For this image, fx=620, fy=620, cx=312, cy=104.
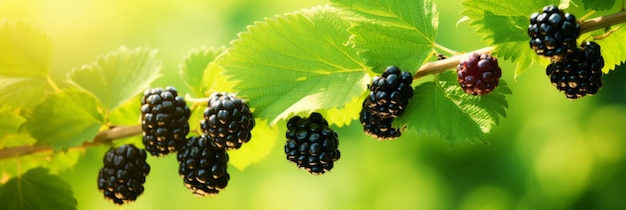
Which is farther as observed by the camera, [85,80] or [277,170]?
[277,170]

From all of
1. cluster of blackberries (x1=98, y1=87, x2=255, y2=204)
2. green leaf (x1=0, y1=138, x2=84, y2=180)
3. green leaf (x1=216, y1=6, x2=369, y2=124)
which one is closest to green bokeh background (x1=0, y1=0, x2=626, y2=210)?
green leaf (x1=0, y1=138, x2=84, y2=180)

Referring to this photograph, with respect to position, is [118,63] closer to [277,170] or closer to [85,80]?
[85,80]

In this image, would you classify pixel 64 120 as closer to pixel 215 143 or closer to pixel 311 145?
pixel 215 143

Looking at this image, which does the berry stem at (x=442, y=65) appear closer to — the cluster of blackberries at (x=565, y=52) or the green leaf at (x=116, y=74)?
the cluster of blackberries at (x=565, y=52)

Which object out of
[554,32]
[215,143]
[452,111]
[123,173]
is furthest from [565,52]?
[123,173]

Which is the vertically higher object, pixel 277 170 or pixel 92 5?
pixel 92 5

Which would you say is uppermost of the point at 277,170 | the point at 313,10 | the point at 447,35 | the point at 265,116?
the point at 447,35

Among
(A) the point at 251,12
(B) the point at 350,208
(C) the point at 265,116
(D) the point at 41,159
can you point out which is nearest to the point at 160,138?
(C) the point at 265,116

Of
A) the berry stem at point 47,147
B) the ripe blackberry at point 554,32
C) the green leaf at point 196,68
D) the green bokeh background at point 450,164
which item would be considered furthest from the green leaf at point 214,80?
the green bokeh background at point 450,164
